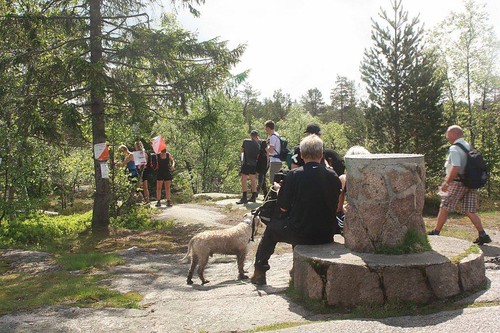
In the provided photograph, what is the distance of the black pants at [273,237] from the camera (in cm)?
534

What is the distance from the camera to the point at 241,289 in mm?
5680

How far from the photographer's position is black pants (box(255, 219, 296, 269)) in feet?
17.5

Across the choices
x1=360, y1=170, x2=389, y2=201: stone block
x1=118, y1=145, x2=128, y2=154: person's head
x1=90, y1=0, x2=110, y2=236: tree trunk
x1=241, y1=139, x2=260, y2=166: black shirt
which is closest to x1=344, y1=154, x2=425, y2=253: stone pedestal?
x1=360, y1=170, x2=389, y2=201: stone block

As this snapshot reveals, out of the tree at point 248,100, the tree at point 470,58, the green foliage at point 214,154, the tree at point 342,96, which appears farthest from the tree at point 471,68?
the tree at point 342,96

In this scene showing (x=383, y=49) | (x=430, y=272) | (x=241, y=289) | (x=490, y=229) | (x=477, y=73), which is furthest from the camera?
(x=477, y=73)

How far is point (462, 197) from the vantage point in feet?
23.3

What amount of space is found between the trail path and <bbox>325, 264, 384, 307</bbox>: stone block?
9.9 inches

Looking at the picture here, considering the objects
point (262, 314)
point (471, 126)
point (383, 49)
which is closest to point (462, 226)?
point (262, 314)

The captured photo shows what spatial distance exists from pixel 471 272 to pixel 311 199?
1.76 meters

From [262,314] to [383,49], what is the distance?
52.5 feet

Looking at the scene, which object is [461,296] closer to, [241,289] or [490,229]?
[241,289]

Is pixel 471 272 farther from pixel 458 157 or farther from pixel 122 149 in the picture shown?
pixel 122 149

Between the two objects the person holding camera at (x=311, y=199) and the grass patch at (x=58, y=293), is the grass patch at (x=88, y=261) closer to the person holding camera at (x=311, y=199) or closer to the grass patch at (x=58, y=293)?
the grass patch at (x=58, y=293)

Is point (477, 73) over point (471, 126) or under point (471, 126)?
over
